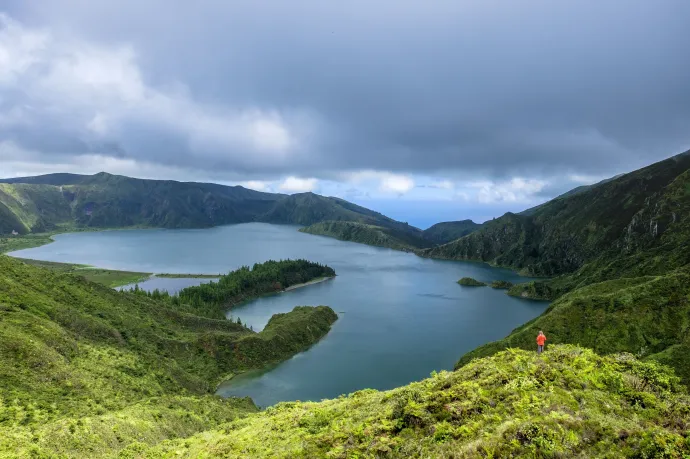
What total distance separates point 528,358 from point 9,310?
61.7 metres

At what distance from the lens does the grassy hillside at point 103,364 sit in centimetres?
2995

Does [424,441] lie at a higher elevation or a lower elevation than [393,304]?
higher

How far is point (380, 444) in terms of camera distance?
15945mm

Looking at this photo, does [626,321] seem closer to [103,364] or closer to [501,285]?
[103,364]

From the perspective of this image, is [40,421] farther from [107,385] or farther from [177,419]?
[107,385]

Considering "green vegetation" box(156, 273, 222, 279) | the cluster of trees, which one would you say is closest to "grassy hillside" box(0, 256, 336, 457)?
the cluster of trees

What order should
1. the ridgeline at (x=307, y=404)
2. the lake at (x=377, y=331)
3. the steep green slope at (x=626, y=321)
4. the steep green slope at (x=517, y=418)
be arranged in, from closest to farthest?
the steep green slope at (x=517, y=418)
the ridgeline at (x=307, y=404)
the steep green slope at (x=626, y=321)
the lake at (x=377, y=331)

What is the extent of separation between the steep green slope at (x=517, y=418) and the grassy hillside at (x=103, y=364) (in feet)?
41.3

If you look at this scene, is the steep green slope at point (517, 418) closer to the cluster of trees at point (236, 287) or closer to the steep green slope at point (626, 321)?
the steep green slope at point (626, 321)

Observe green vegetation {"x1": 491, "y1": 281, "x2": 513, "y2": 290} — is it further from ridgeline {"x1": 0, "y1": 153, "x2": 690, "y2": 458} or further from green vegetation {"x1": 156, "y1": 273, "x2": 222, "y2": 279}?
green vegetation {"x1": 156, "y1": 273, "x2": 222, "y2": 279}

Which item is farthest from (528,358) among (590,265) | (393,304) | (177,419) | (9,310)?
(590,265)

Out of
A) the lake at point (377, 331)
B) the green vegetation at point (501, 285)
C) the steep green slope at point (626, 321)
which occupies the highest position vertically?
the steep green slope at point (626, 321)

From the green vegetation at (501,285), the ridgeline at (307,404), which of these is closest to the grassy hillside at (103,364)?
the ridgeline at (307,404)

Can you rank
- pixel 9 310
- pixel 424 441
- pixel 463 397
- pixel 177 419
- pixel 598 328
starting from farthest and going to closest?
1. pixel 598 328
2. pixel 9 310
3. pixel 177 419
4. pixel 463 397
5. pixel 424 441
